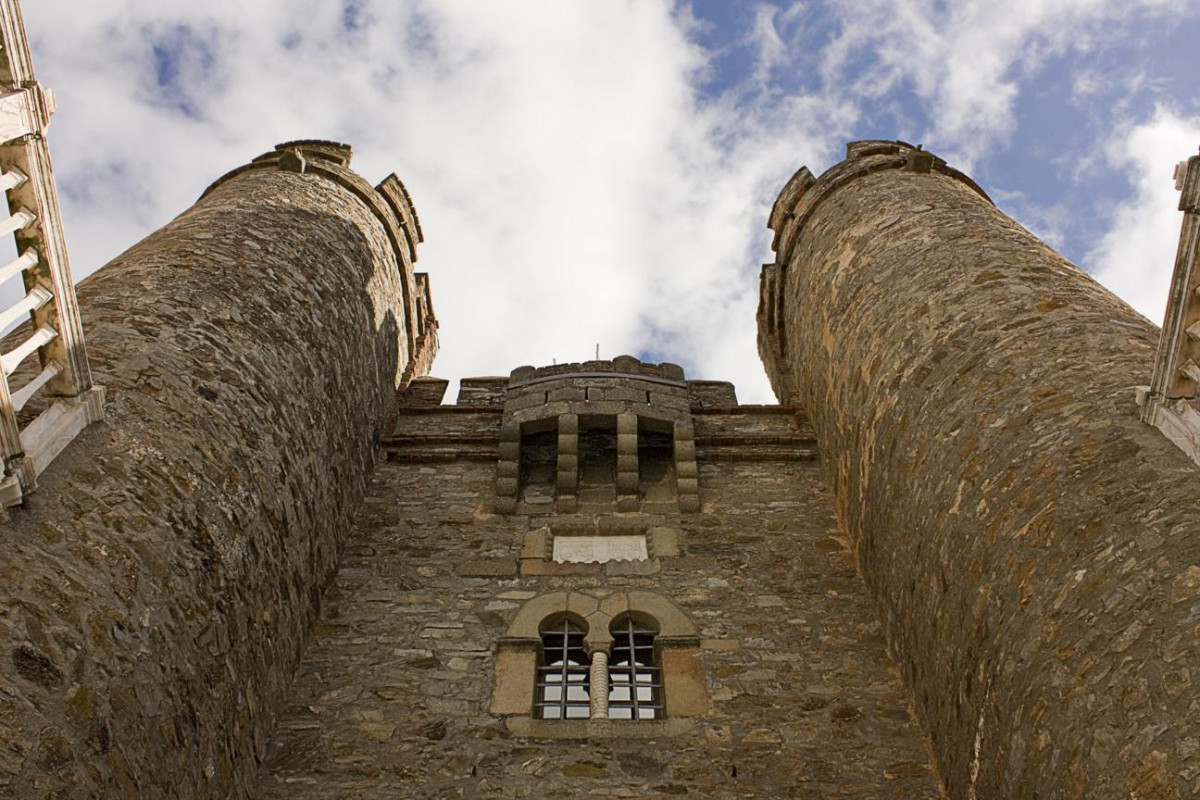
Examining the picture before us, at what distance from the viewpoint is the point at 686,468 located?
966cm

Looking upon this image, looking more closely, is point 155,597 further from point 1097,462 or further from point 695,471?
point 695,471

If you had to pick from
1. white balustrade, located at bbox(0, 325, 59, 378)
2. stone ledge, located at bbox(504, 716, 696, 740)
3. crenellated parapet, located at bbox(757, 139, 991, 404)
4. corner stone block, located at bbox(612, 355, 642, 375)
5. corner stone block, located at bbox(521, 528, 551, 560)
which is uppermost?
crenellated parapet, located at bbox(757, 139, 991, 404)

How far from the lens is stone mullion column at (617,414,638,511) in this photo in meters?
9.40

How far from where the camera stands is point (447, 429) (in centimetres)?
1084

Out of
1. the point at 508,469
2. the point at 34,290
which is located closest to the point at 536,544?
the point at 508,469

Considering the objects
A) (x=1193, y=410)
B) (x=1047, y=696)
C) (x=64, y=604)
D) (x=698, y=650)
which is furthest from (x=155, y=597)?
(x=1193, y=410)

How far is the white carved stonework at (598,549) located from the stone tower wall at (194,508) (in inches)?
66.2

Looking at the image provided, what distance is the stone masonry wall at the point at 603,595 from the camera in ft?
21.2

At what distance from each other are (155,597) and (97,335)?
1906 mm

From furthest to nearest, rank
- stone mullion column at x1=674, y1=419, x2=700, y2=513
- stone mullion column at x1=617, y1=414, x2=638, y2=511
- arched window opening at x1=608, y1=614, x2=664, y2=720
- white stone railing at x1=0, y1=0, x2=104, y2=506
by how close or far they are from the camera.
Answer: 1. stone mullion column at x1=617, y1=414, x2=638, y2=511
2. stone mullion column at x1=674, y1=419, x2=700, y2=513
3. arched window opening at x1=608, y1=614, x2=664, y2=720
4. white stone railing at x1=0, y1=0, x2=104, y2=506

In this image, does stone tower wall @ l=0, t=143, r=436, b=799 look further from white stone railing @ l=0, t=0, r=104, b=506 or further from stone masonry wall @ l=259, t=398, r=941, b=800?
stone masonry wall @ l=259, t=398, r=941, b=800

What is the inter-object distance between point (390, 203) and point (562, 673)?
21.3ft

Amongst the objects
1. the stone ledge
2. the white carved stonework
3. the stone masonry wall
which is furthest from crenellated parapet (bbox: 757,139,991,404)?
the stone ledge

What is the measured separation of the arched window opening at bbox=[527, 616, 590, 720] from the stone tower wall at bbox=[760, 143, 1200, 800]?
6.60 feet
